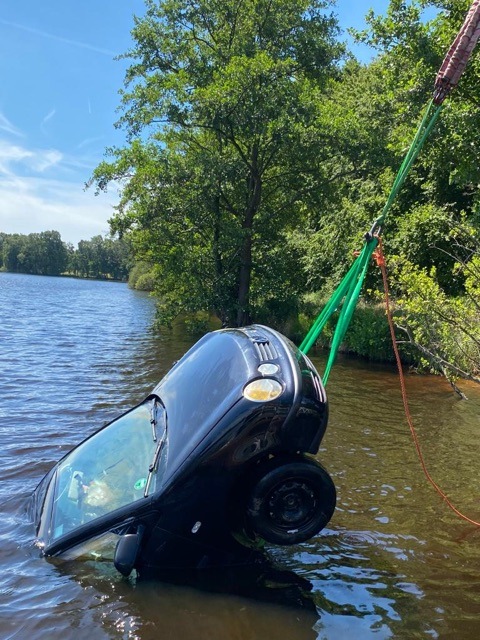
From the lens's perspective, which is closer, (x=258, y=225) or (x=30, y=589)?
(x=30, y=589)

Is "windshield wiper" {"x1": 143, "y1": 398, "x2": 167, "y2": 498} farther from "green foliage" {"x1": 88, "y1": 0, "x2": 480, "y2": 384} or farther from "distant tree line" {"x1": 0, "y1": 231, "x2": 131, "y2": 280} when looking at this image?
"distant tree line" {"x1": 0, "y1": 231, "x2": 131, "y2": 280}

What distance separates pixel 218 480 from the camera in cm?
341

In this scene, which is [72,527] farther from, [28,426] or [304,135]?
[304,135]

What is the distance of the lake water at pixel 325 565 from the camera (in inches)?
135

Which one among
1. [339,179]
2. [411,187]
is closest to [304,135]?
[339,179]

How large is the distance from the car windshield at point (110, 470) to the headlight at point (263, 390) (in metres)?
0.77

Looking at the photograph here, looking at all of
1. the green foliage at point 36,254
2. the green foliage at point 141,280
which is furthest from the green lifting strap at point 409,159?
the green foliage at point 36,254

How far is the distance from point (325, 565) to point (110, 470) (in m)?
1.97

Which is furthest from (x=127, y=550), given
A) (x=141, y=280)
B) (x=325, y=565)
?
(x=141, y=280)

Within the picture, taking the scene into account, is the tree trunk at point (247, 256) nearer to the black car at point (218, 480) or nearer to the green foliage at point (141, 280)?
the black car at point (218, 480)

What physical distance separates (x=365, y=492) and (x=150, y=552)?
10.6 feet

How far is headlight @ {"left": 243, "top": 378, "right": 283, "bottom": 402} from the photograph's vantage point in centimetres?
336

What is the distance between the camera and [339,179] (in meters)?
21.0

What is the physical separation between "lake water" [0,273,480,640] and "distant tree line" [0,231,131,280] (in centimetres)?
13250
